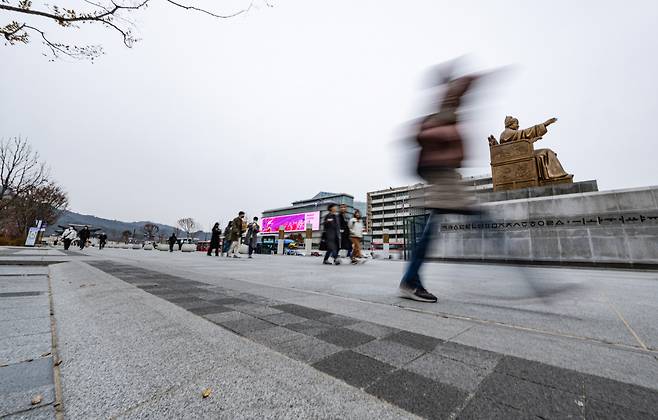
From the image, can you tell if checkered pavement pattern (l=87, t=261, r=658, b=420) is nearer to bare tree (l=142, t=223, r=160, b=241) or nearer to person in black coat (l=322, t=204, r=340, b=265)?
person in black coat (l=322, t=204, r=340, b=265)

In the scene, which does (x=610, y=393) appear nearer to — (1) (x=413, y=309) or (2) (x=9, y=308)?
(1) (x=413, y=309)

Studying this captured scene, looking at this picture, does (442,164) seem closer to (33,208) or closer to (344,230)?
(344,230)

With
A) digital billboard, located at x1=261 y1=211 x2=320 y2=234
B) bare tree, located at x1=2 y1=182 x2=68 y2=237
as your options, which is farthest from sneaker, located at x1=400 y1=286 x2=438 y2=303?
digital billboard, located at x1=261 y1=211 x2=320 y2=234

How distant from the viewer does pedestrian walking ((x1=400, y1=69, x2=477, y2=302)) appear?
2373 millimetres

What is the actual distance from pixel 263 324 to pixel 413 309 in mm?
1174

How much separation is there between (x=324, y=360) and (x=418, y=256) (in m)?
1.65

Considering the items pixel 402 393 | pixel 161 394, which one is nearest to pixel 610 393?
pixel 402 393

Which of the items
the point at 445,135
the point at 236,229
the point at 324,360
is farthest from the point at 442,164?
the point at 236,229

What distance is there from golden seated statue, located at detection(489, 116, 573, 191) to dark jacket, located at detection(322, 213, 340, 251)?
7.84 meters

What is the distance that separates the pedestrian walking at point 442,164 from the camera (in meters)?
2.37

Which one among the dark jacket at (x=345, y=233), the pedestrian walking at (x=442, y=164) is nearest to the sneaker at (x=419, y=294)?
the pedestrian walking at (x=442, y=164)

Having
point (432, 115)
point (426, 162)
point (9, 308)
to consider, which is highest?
point (432, 115)

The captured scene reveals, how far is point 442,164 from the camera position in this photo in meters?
2.42

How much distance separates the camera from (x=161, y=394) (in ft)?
2.71
